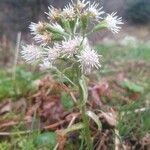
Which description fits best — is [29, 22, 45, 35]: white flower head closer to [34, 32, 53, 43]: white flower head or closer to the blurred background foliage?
[34, 32, 53, 43]: white flower head

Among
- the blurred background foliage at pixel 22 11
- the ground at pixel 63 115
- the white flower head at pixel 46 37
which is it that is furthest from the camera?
the blurred background foliage at pixel 22 11

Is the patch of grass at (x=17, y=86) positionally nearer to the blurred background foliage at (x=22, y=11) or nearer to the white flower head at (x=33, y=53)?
the white flower head at (x=33, y=53)

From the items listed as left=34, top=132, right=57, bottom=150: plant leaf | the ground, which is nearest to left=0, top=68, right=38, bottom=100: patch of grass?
the ground

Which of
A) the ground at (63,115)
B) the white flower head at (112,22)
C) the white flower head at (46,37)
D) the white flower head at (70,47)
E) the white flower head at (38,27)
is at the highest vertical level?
the white flower head at (112,22)

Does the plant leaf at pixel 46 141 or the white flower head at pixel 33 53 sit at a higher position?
the white flower head at pixel 33 53

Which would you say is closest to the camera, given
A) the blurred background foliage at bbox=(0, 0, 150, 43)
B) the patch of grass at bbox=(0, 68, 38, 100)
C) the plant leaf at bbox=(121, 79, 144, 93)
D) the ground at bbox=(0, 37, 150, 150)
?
the ground at bbox=(0, 37, 150, 150)

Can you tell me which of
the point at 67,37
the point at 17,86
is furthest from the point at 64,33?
the point at 17,86

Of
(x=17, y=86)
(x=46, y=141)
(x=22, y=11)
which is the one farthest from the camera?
(x=22, y=11)

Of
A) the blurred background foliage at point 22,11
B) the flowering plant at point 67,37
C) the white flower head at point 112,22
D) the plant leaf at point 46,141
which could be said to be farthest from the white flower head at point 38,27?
the blurred background foliage at point 22,11

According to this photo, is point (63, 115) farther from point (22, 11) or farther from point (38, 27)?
point (22, 11)

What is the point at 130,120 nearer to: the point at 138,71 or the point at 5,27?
the point at 138,71

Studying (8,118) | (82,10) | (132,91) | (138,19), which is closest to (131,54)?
(132,91)
